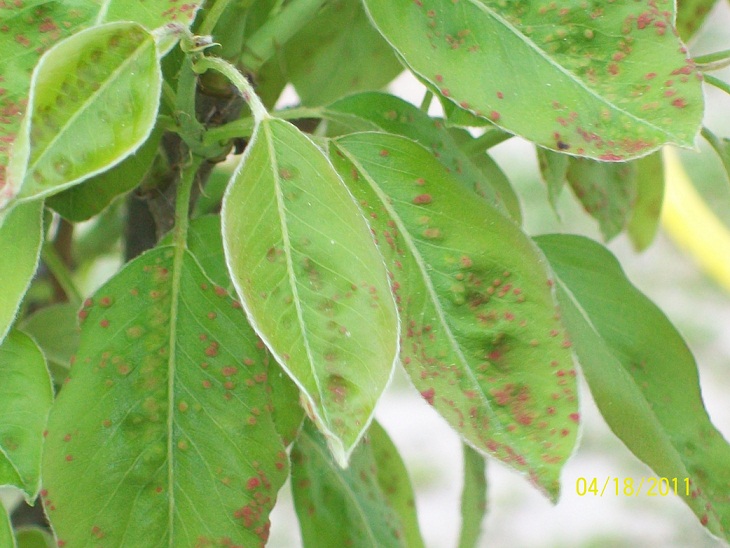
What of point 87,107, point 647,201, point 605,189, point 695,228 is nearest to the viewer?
point 87,107

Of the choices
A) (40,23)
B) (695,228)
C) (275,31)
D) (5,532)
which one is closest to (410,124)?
(275,31)

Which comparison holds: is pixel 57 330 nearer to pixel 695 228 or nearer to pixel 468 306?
pixel 468 306

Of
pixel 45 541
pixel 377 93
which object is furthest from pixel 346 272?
pixel 45 541

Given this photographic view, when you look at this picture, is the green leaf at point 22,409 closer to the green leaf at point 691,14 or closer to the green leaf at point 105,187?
the green leaf at point 105,187

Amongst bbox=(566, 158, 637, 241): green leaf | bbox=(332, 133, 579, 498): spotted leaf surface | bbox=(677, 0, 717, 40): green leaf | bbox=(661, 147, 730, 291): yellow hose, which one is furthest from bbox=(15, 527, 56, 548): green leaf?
bbox=(661, 147, 730, 291): yellow hose

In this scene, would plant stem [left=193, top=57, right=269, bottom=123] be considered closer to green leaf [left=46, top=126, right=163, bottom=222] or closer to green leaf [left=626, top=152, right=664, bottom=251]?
green leaf [left=46, top=126, right=163, bottom=222]

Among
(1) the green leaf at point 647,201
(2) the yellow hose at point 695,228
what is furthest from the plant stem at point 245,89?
(2) the yellow hose at point 695,228
